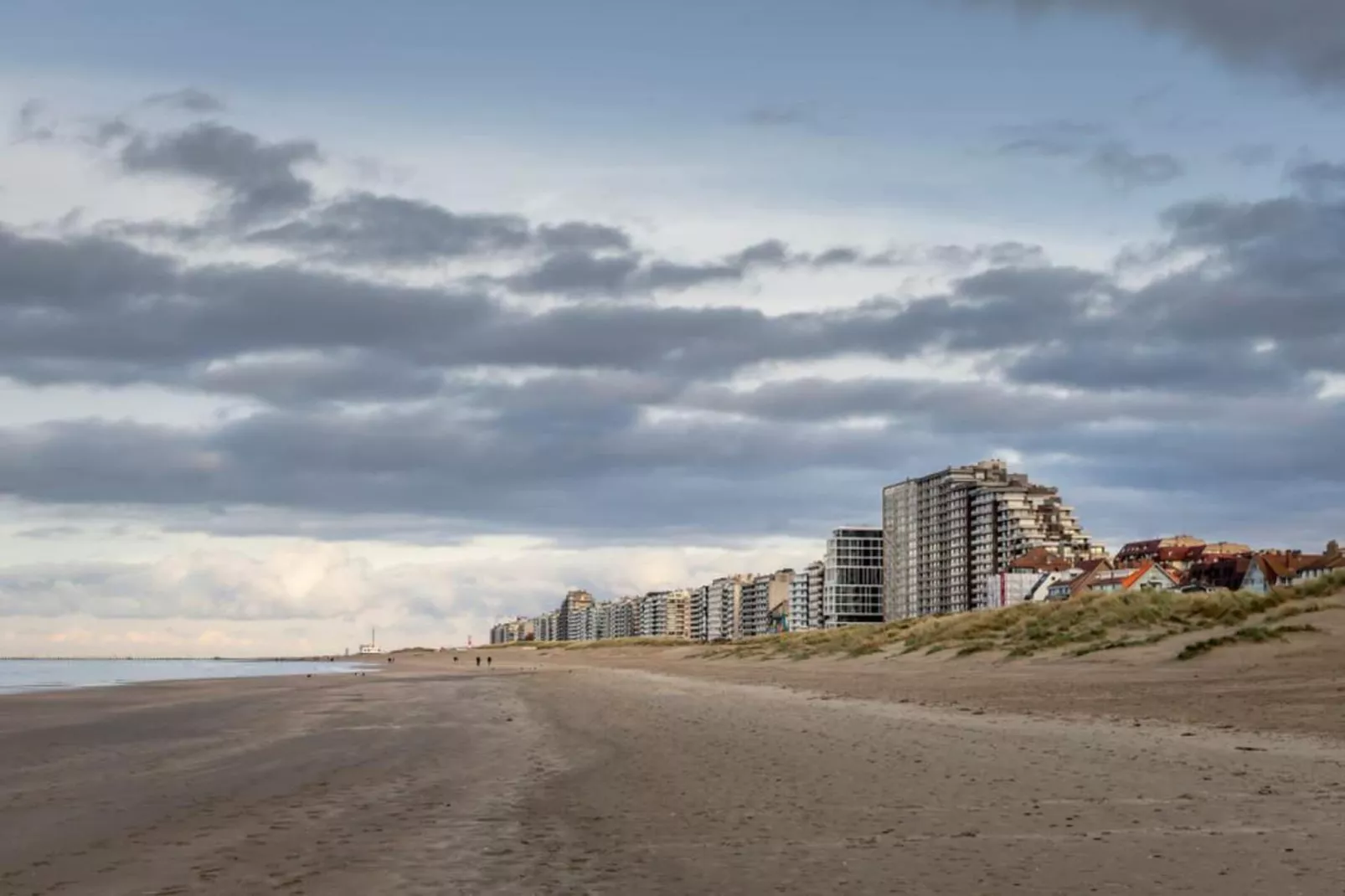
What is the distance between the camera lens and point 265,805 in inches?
536

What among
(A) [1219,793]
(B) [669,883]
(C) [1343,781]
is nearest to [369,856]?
(B) [669,883]

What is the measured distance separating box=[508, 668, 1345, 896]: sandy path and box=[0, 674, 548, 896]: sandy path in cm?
86

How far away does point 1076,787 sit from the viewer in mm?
13352

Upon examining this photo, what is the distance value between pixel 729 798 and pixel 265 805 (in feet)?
16.9

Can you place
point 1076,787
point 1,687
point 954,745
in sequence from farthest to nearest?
point 1,687, point 954,745, point 1076,787

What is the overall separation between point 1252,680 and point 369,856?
21.5m

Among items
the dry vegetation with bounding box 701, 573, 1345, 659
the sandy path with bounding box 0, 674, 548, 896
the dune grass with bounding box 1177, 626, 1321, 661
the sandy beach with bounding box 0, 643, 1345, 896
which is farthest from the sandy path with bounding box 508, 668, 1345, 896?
the dry vegetation with bounding box 701, 573, 1345, 659

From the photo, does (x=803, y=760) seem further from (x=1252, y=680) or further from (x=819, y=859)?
(x=1252, y=680)

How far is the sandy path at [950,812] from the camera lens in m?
8.86

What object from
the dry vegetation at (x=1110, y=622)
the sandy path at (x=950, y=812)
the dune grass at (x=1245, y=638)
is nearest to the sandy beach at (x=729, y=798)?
the sandy path at (x=950, y=812)

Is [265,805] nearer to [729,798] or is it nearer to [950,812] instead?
[729,798]

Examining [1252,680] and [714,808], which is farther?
[1252,680]

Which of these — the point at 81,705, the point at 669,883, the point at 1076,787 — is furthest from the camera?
the point at 81,705

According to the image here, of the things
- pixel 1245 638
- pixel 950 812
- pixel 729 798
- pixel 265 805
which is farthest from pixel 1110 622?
pixel 265 805
